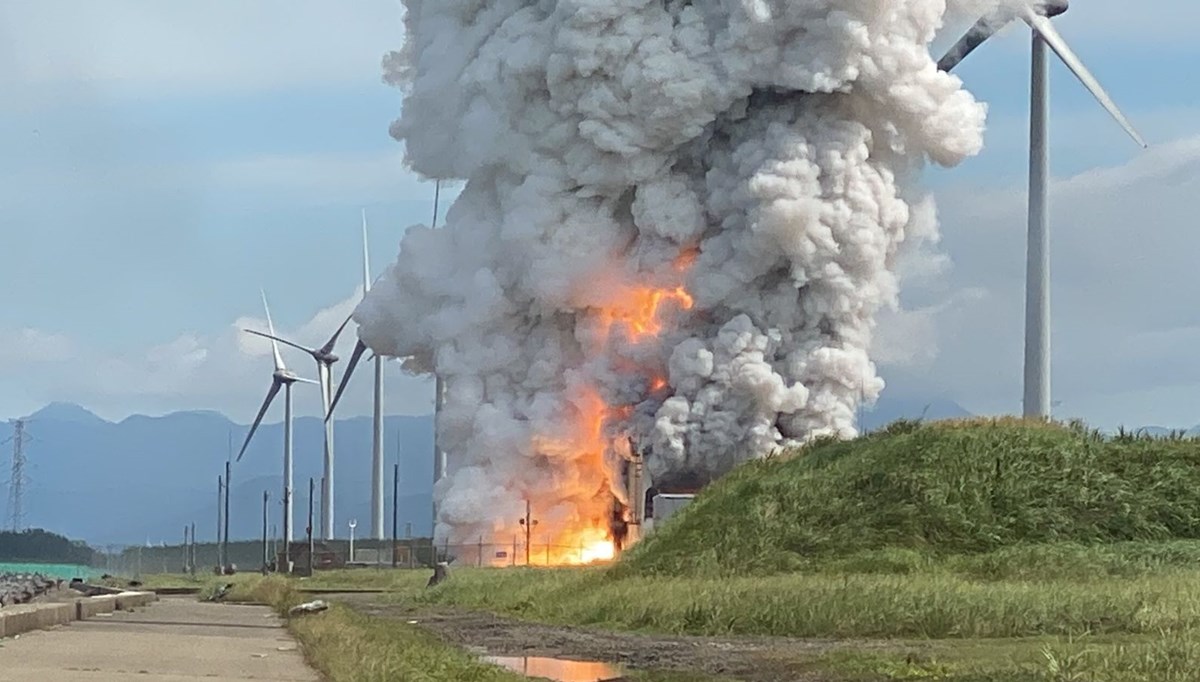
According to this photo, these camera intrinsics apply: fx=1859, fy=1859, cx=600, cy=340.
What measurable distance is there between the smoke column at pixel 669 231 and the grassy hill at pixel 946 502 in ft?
91.6

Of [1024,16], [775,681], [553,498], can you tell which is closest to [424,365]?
[553,498]

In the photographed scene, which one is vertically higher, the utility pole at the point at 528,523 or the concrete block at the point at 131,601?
the utility pole at the point at 528,523

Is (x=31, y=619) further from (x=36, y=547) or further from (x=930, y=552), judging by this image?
(x=36, y=547)

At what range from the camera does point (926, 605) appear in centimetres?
2828

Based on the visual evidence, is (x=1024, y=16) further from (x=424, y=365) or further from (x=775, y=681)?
(x=775, y=681)

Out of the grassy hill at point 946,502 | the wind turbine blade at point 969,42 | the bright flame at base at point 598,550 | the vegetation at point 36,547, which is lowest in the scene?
the vegetation at point 36,547

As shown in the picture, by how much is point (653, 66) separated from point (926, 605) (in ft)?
147

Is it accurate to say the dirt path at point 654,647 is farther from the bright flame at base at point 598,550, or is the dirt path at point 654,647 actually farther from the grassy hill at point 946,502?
the bright flame at base at point 598,550

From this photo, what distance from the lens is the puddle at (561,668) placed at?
75.3 feet

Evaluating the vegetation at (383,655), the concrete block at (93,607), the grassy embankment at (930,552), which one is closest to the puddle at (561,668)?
the vegetation at (383,655)

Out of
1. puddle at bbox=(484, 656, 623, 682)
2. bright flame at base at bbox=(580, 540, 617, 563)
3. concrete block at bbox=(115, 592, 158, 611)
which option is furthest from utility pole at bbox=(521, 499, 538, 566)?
puddle at bbox=(484, 656, 623, 682)

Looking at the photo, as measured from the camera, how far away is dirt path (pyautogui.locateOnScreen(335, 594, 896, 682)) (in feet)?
74.6

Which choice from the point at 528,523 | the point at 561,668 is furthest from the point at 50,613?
the point at 528,523

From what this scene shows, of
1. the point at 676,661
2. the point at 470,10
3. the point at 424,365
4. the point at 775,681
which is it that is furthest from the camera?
the point at 424,365
